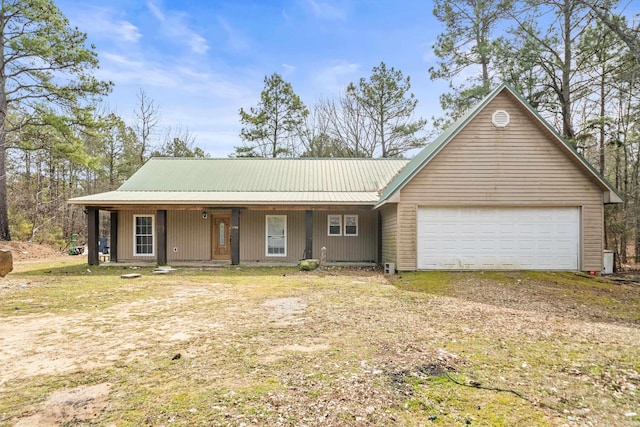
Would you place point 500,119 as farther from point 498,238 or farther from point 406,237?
point 406,237

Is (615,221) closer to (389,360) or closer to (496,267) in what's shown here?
(496,267)

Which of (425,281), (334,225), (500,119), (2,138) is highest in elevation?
(2,138)

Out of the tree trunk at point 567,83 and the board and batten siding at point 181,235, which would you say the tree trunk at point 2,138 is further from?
the tree trunk at point 567,83

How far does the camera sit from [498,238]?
452 inches

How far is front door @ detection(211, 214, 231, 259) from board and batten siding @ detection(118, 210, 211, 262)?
0.24m

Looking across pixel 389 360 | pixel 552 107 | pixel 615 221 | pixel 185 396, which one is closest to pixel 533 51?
pixel 552 107

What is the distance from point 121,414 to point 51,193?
2863 centimetres

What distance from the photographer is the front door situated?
15062 millimetres

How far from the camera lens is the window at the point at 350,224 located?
14953 mm

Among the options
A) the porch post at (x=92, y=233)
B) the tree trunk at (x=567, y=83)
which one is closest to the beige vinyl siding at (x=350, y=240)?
the porch post at (x=92, y=233)

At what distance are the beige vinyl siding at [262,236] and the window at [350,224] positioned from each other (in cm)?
172

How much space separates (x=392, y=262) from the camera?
12.1m

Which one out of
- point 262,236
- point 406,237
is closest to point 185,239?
point 262,236

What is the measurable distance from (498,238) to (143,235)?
1299 cm
